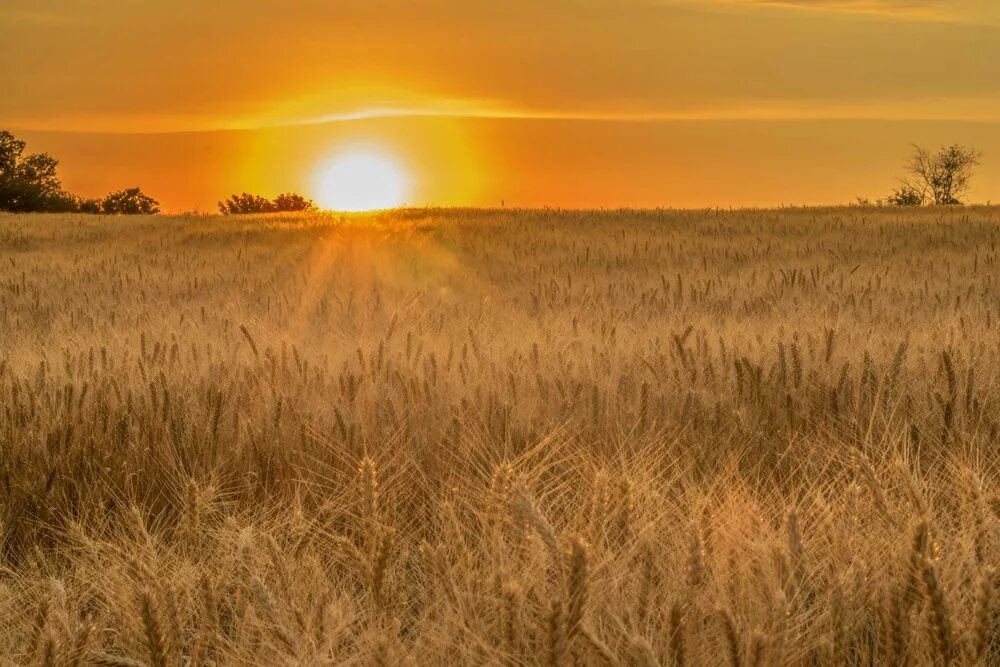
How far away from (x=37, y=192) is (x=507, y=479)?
1976 inches

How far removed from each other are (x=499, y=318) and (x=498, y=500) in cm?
359

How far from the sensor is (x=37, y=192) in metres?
46.0

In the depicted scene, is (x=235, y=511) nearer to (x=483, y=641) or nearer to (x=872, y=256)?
(x=483, y=641)

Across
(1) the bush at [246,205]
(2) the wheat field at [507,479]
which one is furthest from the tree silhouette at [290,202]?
(2) the wheat field at [507,479]

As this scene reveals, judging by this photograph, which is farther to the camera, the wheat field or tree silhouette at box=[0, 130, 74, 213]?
tree silhouette at box=[0, 130, 74, 213]

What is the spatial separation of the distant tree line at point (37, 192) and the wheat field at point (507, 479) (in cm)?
4326

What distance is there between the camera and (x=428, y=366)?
11.7 feet

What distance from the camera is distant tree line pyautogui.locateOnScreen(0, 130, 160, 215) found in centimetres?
4531

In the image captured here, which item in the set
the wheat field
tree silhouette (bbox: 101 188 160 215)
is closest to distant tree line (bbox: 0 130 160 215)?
tree silhouette (bbox: 101 188 160 215)

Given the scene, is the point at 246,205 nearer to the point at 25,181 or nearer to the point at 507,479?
the point at 25,181

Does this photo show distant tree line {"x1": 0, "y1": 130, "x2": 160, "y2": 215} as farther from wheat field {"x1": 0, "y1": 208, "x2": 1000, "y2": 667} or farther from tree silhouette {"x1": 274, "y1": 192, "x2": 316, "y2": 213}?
wheat field {"x1": 0, "y1": 208, "x2": 1000, "y2": 667}

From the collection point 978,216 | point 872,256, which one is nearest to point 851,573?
point 872,256

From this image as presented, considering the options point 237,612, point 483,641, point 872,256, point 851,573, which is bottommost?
point 237,612

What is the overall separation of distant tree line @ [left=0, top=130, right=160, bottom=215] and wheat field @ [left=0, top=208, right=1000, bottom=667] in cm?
4326
